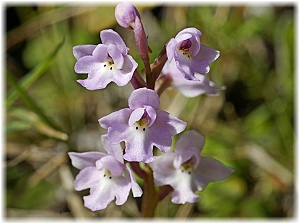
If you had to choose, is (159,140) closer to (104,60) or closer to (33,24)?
(104,60)

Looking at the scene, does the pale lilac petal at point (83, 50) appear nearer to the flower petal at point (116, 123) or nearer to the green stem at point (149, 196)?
the flower petal at point (116, 123)

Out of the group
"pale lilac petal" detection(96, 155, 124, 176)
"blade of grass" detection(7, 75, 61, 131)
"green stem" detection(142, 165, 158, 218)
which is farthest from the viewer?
"blade of grass" detection(7, 75, 61, 131)

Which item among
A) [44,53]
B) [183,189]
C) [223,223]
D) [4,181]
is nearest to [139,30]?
[183,189]

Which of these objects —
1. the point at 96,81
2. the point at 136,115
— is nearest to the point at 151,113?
the point at 136,115

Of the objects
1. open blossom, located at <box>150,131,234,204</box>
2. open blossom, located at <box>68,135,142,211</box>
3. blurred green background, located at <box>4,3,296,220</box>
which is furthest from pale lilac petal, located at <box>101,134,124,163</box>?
blurred green background, located at <box>4,3,296,220</box>

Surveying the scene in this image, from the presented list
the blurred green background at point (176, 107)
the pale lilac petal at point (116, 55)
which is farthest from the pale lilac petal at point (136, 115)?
the blurred green background at point (176, 107)

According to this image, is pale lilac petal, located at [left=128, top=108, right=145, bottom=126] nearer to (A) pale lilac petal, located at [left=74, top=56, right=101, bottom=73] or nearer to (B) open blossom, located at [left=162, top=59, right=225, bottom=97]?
(A) pale lilac petal, located at [left=74, top=56, right=101, bottom=73]
